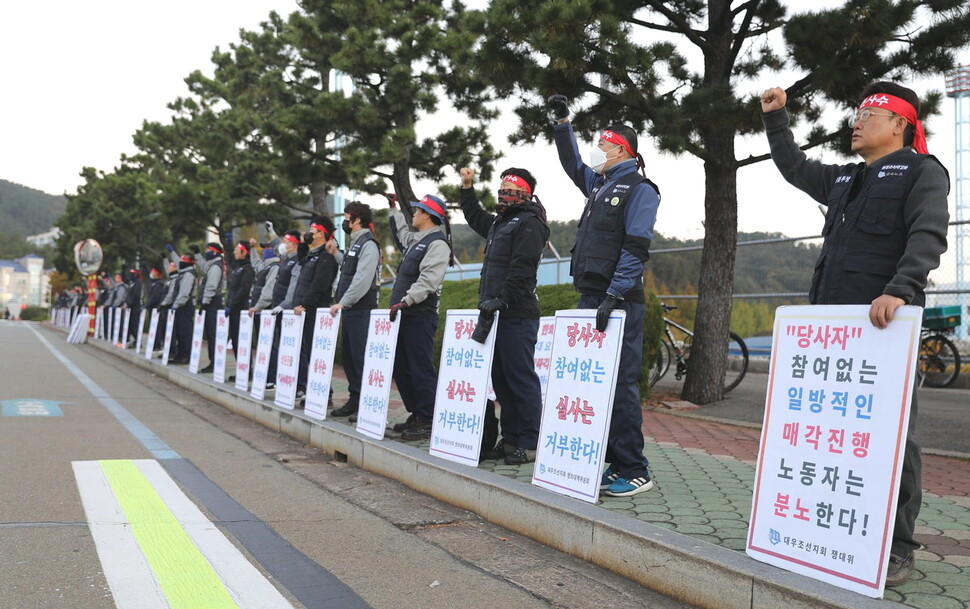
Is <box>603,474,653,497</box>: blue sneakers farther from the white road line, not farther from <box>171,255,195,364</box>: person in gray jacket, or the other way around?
<box>171,255,195,364</box>: person in gray jacket

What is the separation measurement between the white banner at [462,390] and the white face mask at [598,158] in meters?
1.26

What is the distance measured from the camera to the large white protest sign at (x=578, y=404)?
15.1ft

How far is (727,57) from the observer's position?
1020 cm

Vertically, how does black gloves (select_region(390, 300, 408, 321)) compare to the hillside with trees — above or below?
below

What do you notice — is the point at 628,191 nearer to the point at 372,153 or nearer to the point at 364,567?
the point at 364,567

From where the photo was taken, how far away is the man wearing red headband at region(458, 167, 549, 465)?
19.3 feet

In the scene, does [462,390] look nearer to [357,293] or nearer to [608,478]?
[608,478]

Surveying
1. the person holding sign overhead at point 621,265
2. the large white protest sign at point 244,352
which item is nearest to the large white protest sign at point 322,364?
the large white protest sign at point 244,352

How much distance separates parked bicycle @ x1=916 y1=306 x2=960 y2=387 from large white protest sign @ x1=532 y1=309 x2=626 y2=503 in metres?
8.81

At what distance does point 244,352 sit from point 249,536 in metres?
6.80

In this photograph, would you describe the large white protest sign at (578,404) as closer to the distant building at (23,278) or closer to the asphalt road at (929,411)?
the asphalt road at (929,411)

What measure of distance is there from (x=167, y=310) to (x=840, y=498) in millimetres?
15675

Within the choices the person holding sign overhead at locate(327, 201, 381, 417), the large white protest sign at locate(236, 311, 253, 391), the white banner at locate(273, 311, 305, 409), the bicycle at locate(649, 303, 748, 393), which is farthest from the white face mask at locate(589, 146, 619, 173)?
the large white protest sign at locate(236, 311, 253, 391)

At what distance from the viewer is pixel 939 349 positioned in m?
12.2
